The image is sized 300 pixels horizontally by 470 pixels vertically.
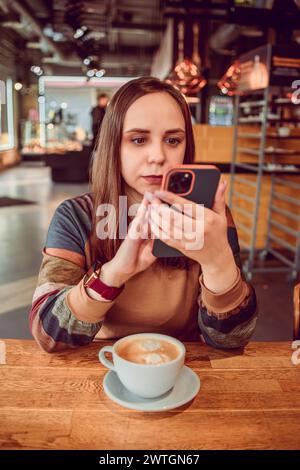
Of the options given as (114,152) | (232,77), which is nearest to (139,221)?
(114,152)

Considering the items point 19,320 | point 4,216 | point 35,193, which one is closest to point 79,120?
point 35,193

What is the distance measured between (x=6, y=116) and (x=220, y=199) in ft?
47.2

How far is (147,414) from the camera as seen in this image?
0.75 m

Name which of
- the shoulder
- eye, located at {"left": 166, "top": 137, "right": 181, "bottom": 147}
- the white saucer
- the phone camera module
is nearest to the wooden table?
the white saucer

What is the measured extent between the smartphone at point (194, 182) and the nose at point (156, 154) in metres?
0.20

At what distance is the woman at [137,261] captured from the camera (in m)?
0.90

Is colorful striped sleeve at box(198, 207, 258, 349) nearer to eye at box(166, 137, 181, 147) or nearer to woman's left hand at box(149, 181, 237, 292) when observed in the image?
woman's left hand at box(149, 181, 237, 292)

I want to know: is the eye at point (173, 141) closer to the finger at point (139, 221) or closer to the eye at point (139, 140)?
the eye at point (139, 140)

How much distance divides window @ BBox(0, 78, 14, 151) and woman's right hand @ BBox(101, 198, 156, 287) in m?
13.1

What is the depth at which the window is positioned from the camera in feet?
43.5

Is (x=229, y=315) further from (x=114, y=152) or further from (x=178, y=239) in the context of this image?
(x=114, y=152)

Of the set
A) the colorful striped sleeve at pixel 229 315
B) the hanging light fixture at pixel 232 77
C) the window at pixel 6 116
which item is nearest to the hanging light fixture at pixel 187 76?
the hanging light fixture at pixel 232 77
